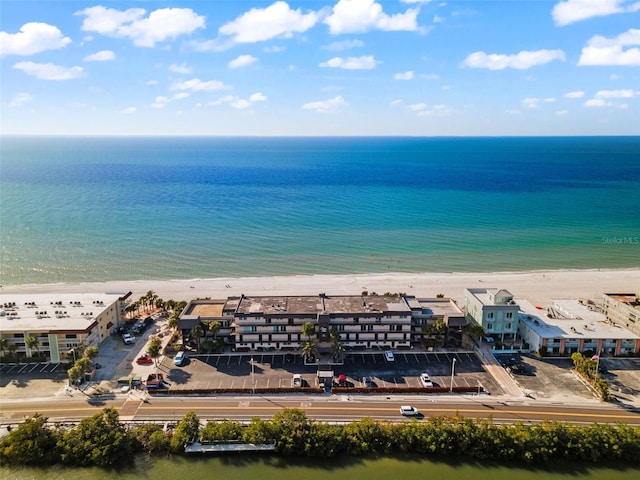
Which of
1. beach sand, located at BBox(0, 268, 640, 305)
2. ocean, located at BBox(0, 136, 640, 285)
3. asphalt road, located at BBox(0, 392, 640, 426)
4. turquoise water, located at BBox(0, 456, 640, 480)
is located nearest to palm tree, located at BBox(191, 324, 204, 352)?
asphalt road, located at BBox(0, 392, 640, 426)

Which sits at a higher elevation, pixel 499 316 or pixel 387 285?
pixel 499 316

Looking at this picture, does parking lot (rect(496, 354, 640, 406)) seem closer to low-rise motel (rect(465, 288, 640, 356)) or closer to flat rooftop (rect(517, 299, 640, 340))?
low-rise motel (rect(465, 288, 640, 356))

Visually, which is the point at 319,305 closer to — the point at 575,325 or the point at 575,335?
the point at 575,335

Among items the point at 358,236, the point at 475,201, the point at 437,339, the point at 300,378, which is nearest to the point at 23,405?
the point at 300,378

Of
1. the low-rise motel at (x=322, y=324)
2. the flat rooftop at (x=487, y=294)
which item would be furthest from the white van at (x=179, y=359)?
the flat rooftop at (x=487, y=294)

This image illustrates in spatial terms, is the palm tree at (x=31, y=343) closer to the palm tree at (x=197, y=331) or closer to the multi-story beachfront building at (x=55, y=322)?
the multi-story beachfront building at (x=55, y=322)

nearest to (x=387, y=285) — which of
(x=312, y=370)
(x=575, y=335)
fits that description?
(x=575, y=335)
